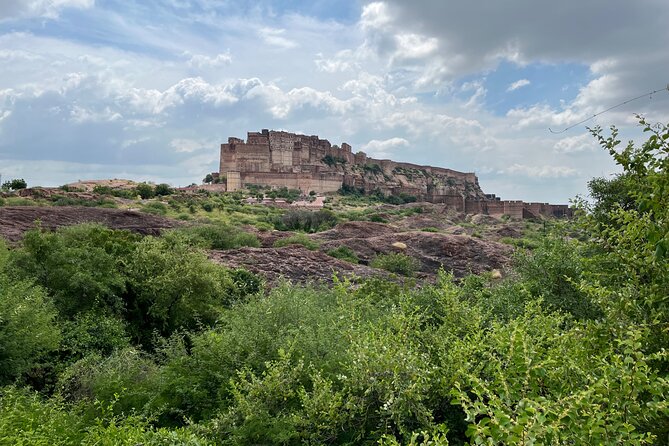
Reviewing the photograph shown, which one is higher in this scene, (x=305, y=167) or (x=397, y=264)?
(x=305, y=167)

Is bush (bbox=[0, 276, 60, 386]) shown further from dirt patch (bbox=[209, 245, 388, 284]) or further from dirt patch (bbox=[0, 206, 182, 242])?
dirt patch (bbox=[0, 206, 182, 242])

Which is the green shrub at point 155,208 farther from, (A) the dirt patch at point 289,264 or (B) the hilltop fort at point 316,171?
(B) the hilltop fort at point 316,171

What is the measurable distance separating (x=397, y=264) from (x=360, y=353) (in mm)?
22032

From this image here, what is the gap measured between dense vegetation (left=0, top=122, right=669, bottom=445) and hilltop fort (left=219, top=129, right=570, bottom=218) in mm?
67357

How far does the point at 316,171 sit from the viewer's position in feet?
297

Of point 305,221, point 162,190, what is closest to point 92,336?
point 305,221

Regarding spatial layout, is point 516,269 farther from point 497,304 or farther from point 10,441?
point 10,441

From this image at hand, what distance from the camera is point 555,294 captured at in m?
10.8

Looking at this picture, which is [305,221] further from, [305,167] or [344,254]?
[305,167]

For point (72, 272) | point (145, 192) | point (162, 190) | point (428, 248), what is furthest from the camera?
point (162, 190)

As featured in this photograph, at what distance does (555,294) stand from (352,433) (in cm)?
675

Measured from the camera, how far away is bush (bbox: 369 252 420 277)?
89.6ft

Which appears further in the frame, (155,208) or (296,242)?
(155,208)

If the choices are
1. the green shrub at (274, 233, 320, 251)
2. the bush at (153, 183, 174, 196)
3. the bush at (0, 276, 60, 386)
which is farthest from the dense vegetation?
the bush at (153, 183, 174, 196)
